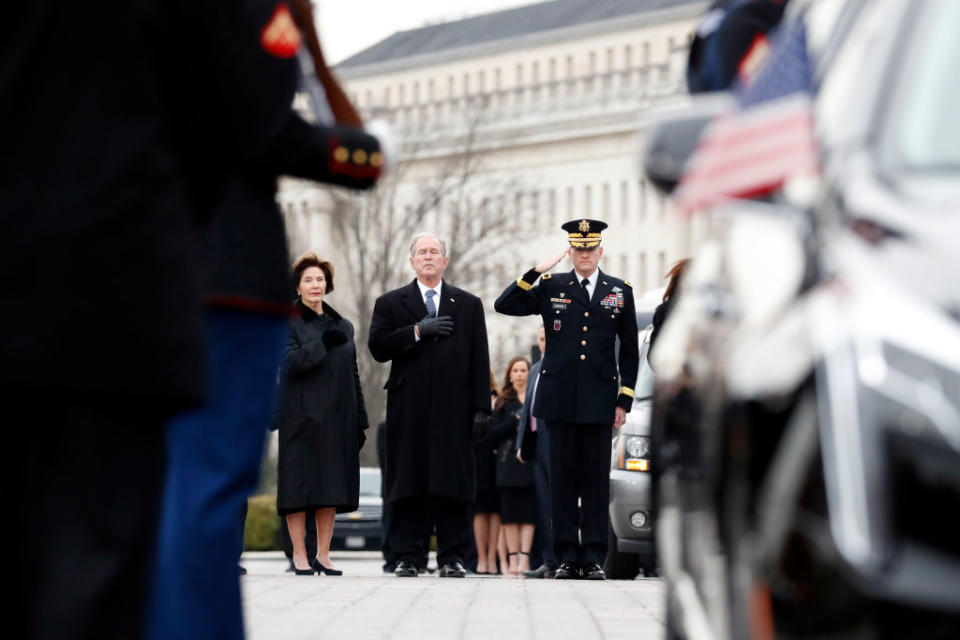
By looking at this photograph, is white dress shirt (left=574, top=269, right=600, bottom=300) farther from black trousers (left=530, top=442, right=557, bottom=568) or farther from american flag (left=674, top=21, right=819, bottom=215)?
american flag (left=674, top=21, right=819, bottom=215)

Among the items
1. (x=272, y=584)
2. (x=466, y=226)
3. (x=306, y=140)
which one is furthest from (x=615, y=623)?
(x=466, y=226)

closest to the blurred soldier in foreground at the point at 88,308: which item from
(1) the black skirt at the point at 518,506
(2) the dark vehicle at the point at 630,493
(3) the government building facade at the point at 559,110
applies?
(2) the dark vehicle at the point at 630,493

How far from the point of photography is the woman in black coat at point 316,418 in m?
16.3

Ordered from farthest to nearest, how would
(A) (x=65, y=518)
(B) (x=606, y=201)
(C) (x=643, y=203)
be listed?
(C) (x=643, y=203), (B) (x=606, y=201), (A) (x=65, y=518)

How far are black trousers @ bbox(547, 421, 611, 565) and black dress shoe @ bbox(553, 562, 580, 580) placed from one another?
41 mm

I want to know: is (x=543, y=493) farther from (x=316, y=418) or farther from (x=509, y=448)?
(x=316, y=418)

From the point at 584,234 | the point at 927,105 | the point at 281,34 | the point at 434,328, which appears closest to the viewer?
the point at 927,105

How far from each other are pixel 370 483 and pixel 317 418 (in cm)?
2992

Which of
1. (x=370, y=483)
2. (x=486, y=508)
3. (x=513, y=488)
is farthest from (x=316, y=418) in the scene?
(x=370, y=483)

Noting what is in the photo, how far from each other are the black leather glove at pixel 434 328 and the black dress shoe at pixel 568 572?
174 centimetres

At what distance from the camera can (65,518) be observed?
3568 mm

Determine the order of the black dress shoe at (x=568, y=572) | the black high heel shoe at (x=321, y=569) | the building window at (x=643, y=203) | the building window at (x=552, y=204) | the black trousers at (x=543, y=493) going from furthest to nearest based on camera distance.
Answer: the building window at (x=643, y=203) < the building window at (x=552, y=204) < the black trousers at (x=543, y=493) < the black high heel shoe at (x=321, y=569) < the black dress shoe at (x=568, y=572)

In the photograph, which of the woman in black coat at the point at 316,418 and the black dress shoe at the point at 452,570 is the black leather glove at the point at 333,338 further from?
the black dress shoe at the point at 452,570

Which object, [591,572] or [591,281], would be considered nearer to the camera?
[591,572]
